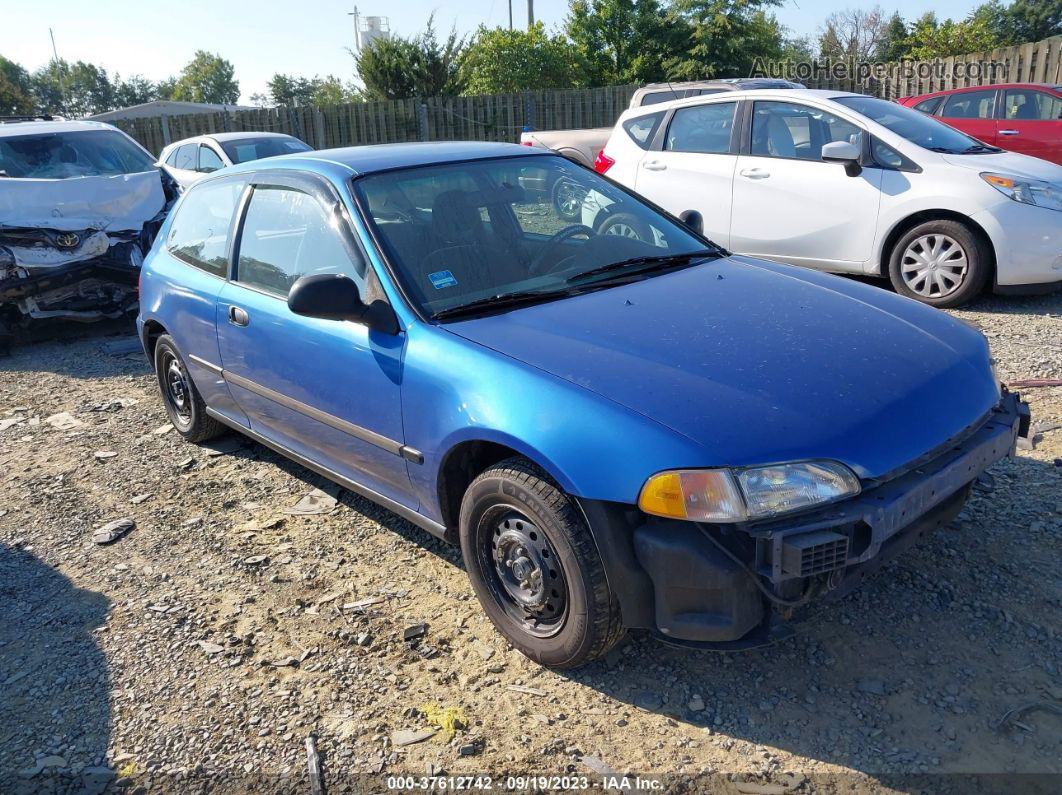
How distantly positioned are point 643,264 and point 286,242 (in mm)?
1612

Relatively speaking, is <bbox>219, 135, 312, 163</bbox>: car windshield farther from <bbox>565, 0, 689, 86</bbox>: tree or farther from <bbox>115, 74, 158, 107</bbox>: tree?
<bbox>115, 74, 158, 107</bbox>: tree

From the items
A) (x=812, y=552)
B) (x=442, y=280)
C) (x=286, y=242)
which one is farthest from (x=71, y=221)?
(x=812, y=552)

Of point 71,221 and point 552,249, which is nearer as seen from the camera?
point 552,249

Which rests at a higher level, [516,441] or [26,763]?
[516,441]

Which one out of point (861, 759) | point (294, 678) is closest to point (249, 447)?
point (294, 678)

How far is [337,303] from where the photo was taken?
3.17m

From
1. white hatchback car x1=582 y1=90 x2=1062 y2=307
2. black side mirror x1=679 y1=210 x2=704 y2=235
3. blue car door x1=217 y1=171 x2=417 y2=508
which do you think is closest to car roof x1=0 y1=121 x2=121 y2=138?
blue car door x1=217 y1=171 x2=417 y2=508

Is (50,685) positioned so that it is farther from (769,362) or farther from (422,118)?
(422,118)

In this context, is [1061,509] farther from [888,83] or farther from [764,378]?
[888,83]

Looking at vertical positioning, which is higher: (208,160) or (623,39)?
(623,39)

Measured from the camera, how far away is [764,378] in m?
2.68

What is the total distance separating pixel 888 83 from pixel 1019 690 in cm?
1803

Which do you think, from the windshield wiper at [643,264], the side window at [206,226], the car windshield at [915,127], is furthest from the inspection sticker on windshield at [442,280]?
Result: the car windshield at [915,127]

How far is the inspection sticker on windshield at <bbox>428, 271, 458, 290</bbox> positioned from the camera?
132 inches
